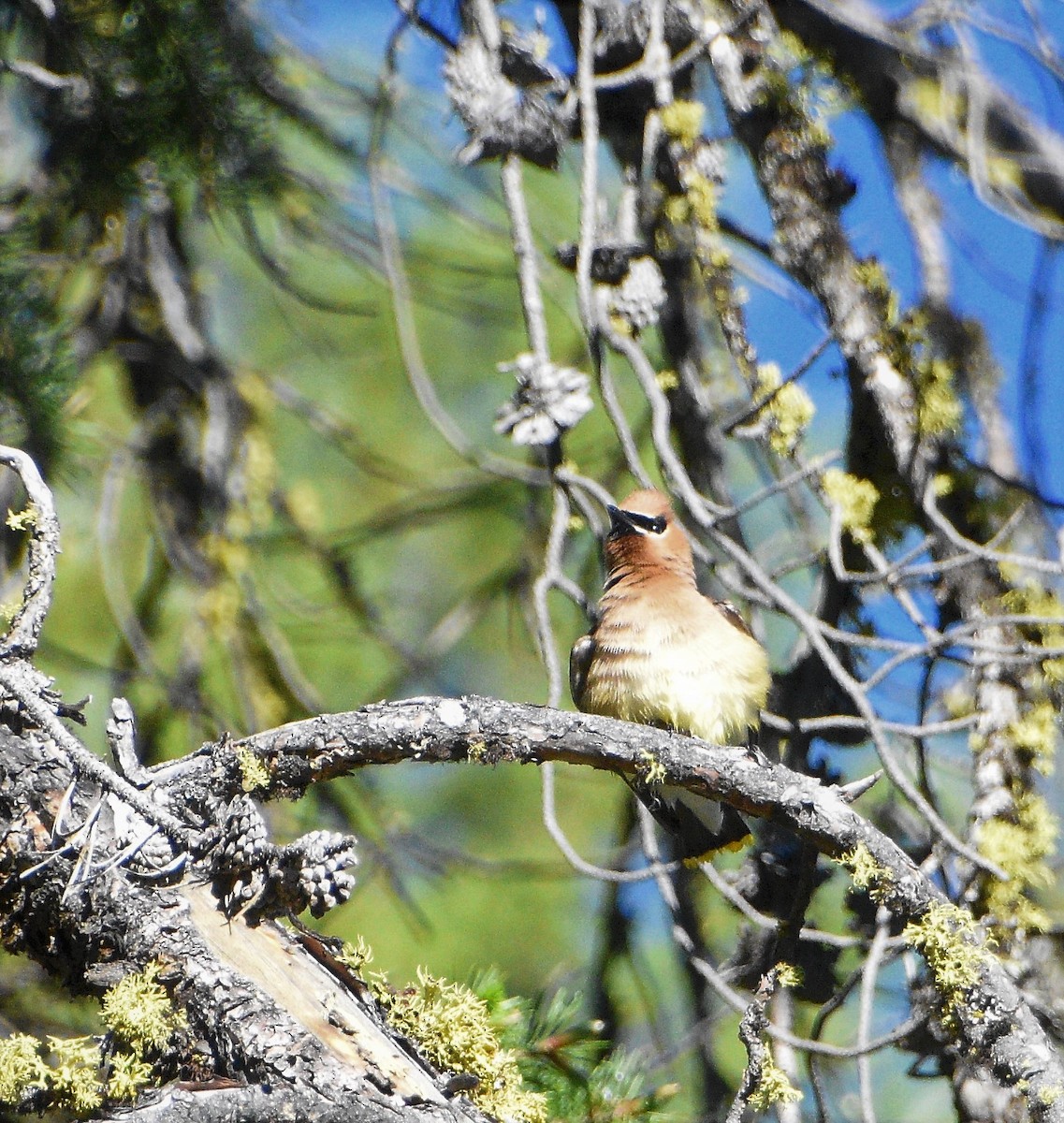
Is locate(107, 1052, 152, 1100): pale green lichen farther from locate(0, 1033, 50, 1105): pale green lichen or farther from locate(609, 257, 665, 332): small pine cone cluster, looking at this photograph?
locate(609, 257, 665, 332): small pine cone cluster

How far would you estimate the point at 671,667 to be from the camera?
3611 millimetres

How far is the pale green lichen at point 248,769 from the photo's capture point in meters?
2.09

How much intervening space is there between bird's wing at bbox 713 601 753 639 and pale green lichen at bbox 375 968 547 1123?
1724 mm

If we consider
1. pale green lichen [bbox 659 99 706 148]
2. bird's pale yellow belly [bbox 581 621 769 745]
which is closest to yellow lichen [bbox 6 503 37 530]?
bird's pale yellow belly [bbox 581 621 769 745]

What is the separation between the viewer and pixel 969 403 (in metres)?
3.60

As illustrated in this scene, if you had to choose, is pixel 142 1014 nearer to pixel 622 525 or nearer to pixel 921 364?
pixel 622 525

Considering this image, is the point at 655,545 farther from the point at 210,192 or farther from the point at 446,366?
the point at 446,366

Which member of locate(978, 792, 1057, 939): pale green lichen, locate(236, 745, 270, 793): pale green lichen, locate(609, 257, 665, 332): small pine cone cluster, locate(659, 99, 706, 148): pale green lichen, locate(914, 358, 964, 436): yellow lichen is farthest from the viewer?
locate(659, 99, 706, 148): pale green lichen

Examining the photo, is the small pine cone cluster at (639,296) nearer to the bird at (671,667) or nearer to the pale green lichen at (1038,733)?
the bird at (671,667)

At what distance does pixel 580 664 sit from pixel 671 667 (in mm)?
348

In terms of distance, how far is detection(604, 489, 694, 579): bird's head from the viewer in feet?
12.9

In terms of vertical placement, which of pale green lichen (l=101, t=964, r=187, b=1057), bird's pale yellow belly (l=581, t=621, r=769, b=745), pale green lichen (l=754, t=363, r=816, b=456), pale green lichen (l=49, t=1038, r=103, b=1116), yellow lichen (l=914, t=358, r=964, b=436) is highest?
yellow lichen (l=914, t=358, r=964, b=436)

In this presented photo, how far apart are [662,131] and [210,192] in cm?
139

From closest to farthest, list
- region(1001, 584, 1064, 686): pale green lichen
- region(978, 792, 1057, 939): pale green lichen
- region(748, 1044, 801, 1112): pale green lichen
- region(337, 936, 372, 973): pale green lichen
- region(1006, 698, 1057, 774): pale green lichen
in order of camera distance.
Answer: region(748, 1044, 801, 1112): pale green lichen
region(337, 936, 372, 973): pale green lichen
region(978, 792, 1057, 939): pale green lichen
region(1006, 698, 1057, 774): pale green lichen
region(1001, 584, 1064, 686): pale green lichen
